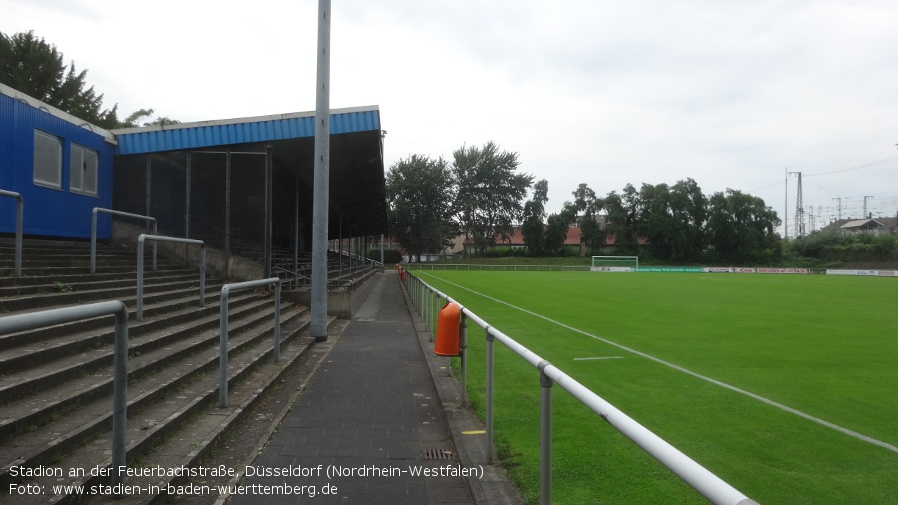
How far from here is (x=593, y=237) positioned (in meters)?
85.1

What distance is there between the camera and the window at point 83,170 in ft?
41.1

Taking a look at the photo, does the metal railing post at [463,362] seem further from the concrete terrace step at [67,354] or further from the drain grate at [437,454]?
the concrete terrace step at [67,354]

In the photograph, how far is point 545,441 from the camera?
3.11m

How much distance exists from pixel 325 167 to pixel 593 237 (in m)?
78.0

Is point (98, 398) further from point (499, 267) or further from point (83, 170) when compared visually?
point (499, 267)

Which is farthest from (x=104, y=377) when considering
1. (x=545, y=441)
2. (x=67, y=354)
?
(x=545, y=441)

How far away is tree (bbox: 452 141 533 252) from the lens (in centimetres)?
8200

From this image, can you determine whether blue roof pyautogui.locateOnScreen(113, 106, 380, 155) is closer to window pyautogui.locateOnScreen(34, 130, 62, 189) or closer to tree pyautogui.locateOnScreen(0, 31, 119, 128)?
window pyautogui.locateOnScreen(34, 130, 62, 189)

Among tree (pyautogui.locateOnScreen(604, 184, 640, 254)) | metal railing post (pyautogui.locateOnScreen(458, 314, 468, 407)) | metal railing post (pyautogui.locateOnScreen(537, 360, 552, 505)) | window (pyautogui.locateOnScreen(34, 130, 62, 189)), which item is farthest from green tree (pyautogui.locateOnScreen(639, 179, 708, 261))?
metal railing post (pyautogui.locateOnScreen(537, 360, 552, 505))

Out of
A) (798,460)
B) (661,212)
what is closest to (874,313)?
(798,460)

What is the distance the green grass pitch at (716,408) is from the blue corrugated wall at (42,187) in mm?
8680

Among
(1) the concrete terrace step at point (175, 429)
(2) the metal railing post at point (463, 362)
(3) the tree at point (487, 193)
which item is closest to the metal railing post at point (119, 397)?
(1) the concrete terrace step at point (175, 429)

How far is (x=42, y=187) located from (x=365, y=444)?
404 inches

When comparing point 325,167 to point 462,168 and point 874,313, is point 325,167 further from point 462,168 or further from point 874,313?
point 462,168
